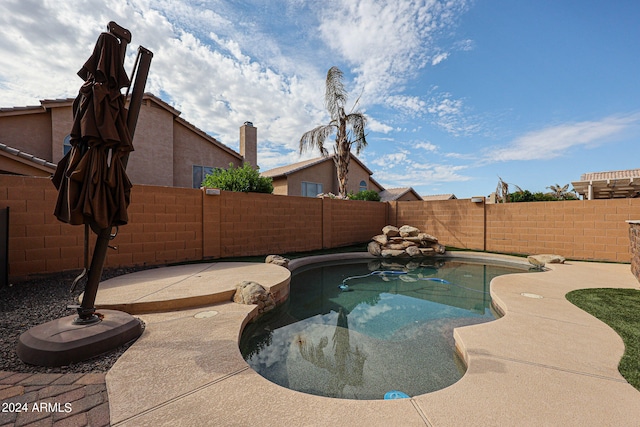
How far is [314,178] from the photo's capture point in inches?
690

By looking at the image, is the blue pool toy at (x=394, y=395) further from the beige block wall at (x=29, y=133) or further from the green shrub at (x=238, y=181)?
the beige block wall at (x=29, y=133)

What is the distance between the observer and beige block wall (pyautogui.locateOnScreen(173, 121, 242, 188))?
40.0 ft

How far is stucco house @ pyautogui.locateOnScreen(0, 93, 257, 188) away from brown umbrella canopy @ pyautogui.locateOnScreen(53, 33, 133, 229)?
7688mm

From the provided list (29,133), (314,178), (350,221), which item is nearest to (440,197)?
(314,178)

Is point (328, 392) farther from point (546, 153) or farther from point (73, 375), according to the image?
point (546, 153)

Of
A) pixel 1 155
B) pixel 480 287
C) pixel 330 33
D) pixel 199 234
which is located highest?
pixel 330 33

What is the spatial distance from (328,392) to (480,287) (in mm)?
5662

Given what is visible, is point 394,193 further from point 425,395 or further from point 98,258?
point 98,258

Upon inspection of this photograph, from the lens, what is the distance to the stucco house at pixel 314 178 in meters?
16.3

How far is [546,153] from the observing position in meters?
16.8

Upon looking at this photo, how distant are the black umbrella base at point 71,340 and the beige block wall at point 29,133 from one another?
10.7m

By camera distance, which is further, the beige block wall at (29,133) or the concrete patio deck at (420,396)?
the beige block wall at (29,133)

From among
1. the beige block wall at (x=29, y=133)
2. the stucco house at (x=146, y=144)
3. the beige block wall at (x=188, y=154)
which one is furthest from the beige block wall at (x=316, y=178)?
the beige block wall at (x=29, y=133)

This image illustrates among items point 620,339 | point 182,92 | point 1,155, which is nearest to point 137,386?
point 620,339
